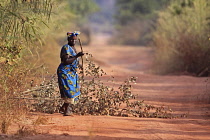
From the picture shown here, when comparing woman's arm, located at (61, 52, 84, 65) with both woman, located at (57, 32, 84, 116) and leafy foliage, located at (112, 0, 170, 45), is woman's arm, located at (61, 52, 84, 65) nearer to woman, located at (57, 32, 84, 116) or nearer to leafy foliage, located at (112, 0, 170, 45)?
woman, located at (57, 32, 84, 116)

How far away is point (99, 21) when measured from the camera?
98688 mm

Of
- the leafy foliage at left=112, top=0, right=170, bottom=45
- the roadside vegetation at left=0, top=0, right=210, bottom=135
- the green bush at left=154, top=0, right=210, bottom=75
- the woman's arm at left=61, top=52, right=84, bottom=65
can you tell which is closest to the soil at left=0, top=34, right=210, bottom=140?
the roadside vegetation at left=0, top=0, right=210, bottom=135

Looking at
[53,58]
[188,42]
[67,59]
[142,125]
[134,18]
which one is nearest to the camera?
[142,125]

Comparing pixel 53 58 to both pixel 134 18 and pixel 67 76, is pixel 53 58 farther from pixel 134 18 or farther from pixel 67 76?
pixel 134 18

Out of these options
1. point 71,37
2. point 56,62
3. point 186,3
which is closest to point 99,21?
point 186,3

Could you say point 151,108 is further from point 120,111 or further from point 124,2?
point 124,2

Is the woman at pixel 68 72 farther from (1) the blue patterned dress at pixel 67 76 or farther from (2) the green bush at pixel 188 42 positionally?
(2) the green bush at pixel 188 42

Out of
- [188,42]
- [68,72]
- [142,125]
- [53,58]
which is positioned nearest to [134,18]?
[188,42]

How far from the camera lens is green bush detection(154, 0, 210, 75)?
1603cm

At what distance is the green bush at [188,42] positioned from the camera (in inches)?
631

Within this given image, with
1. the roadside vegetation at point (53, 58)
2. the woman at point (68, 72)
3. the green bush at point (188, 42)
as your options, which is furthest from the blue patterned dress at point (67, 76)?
the green bush at point (188, 42)

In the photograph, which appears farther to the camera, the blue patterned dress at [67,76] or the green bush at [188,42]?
the green bush at [188,42]

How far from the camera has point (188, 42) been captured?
1642 cm

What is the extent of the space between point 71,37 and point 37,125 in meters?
1.72
